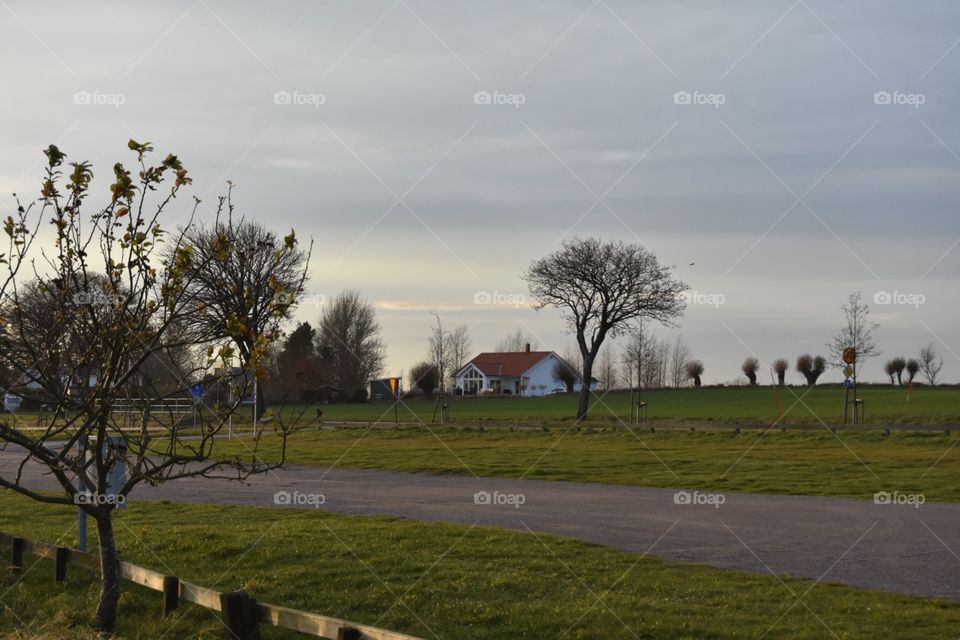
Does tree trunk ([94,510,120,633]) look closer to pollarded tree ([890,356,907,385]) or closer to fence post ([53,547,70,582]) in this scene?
fence post ([53,547,70,582])

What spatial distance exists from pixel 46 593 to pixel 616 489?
12901 mm

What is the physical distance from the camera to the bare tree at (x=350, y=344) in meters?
89.8

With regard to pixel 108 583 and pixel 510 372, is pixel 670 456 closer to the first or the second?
pixel 108 583

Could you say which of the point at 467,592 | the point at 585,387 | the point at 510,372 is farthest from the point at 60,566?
the point at 510,372

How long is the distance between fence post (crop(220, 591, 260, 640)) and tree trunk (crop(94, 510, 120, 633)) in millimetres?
1622

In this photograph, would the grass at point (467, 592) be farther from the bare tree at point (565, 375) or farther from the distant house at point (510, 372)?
the distant house at point (510, 372)

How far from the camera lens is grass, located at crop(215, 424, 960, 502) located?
23188 millimetres

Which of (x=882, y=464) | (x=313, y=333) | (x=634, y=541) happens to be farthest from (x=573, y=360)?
(x=634, y=541)

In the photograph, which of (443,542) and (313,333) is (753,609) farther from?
(313,333)

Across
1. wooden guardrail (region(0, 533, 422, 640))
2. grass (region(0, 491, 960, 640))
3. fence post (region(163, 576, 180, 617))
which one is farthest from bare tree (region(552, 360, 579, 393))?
fence post (region(163, 576, 180, 617))

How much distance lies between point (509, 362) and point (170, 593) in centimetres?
12486

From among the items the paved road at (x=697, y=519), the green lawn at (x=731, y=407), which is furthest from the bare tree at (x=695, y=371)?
the paved road at (x=697, y=519)

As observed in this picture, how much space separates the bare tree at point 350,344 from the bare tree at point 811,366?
3433 cm

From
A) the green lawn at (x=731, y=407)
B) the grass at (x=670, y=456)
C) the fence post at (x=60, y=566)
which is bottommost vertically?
the fence post at (x=60, y=566)
